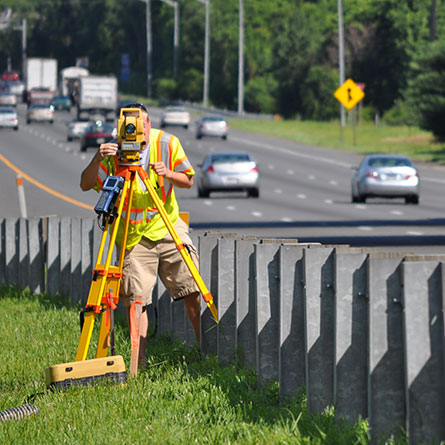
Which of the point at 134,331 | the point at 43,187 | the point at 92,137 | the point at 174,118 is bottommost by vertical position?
the point at 43,187

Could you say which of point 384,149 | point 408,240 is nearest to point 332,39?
point 384,149

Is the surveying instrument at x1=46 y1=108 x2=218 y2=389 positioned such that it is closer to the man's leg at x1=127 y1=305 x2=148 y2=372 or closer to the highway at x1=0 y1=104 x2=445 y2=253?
the man's leg at x1=127 y1=305 x2=148 y2=372

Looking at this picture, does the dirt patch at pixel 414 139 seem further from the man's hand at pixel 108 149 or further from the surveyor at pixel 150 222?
the man's hand at pixel 108 149

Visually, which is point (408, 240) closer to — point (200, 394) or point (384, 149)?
point (200, 394)

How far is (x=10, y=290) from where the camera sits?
14.6 meters

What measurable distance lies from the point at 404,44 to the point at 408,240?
84.9 metres

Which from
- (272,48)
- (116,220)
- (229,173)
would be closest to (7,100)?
(272,48)

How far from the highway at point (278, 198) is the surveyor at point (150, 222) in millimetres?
12735

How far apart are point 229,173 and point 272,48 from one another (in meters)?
→ 86.6

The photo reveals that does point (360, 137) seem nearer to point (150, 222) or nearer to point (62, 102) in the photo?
point (62, 102)

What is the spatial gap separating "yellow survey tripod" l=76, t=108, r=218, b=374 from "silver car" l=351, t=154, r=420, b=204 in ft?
93.3

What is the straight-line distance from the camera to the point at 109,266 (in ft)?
25.9

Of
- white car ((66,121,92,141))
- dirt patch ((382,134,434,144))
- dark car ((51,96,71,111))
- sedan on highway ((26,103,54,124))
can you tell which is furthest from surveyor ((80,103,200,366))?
dark car ((51,96,71,111))

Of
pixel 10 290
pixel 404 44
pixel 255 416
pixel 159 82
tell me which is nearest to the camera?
pixel 255 416
